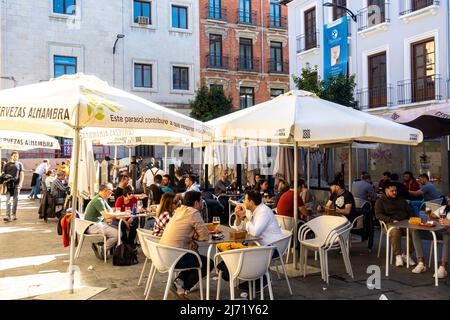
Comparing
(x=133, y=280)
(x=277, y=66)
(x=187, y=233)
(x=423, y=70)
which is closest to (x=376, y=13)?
(x=423, y=70)

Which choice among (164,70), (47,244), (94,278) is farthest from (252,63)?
(94,278)

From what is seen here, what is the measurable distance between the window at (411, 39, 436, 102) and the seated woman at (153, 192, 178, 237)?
48.4 ft

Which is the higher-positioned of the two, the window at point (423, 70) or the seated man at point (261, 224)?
the window at point (423, 70)

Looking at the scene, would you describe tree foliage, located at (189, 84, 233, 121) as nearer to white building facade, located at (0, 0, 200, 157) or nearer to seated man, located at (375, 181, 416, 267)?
white building facade, located at (0, 0, 200, 157)

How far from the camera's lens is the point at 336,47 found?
57.7 ft

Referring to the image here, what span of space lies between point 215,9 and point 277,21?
206 inches

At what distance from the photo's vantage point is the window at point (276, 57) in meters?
35.1

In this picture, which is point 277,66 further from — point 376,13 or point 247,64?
point 376,13

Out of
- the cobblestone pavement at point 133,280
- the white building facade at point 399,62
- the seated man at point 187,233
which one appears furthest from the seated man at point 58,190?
the white building facade at point 399,62

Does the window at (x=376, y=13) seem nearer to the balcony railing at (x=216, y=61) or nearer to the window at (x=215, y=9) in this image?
the balcony railing at (x=216, y=61)

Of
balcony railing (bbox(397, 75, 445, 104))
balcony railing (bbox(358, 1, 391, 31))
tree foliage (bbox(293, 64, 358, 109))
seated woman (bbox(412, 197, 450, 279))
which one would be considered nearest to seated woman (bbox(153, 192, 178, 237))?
seated woman (bbox(412, 197, 450, 279))

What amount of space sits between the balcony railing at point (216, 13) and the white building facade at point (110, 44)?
1.34 metres

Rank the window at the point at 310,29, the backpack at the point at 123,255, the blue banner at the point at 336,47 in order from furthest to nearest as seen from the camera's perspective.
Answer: the window at the point at 310,29, the blue banner at the point at 336,47, the backpack at the point at 123,255
